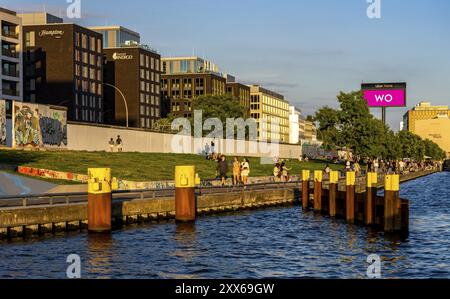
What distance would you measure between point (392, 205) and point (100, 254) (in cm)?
1334

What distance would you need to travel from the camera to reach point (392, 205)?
30375 mm

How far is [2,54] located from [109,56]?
55.4 metres

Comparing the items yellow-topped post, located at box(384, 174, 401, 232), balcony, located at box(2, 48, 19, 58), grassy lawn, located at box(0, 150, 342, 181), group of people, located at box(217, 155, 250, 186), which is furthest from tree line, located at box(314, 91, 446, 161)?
yellow-topped post, located at box(384, 174, 401, 232)

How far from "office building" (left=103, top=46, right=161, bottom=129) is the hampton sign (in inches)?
2204

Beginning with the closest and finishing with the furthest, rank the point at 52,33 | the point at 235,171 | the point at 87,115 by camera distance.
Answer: the point at 235,171
the point at 52,33
the point at 87,115

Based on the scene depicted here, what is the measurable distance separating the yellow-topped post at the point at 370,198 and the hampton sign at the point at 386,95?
112m

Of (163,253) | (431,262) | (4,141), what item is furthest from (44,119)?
(431,262)

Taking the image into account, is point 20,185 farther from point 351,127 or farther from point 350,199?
point 351,127

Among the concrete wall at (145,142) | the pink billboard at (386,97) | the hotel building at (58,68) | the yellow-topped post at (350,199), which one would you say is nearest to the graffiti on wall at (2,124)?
the concrete wall at (145,142)

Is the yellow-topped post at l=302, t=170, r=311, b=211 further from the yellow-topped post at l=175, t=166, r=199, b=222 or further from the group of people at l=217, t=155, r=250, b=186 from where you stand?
the yellow-topped post at l=175, t=166, r=199, b=222

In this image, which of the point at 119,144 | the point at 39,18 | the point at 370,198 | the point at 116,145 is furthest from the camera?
the point at 39,18

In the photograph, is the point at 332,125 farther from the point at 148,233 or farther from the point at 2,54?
the point at 148,233

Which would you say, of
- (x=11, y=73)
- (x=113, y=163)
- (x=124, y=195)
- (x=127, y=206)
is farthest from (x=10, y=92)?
(x=127, y=206)
